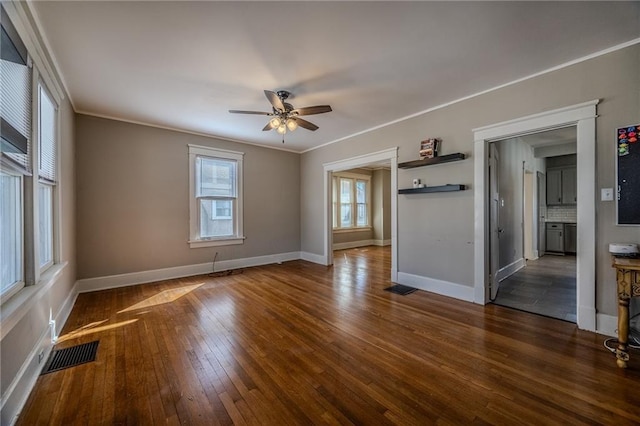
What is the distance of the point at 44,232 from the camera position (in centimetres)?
270

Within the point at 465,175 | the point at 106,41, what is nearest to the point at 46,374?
the point at 106,41

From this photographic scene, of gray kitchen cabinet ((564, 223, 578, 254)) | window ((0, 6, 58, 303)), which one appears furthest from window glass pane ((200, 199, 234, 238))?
gray kitchen cabinet ((564, 223, 578, 254))

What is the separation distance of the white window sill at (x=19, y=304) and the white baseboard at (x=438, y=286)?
13.9 ft

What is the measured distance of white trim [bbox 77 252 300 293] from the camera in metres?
4.18

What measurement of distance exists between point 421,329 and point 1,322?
10.2ft

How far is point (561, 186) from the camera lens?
7.05 m

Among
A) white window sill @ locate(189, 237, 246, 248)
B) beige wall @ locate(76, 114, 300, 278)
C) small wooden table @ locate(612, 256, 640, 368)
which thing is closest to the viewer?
small wooden table @ locate(612, 256, 640, 368)

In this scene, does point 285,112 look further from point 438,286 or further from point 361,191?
point 361,191

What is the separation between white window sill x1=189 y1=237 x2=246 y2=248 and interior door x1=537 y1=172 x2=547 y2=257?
24.2 ft

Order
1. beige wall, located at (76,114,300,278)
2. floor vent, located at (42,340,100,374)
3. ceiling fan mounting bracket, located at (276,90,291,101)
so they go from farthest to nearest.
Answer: beige wall, located at (76,114,300,278) → ceiling fan mounting bracket, located at (276,90,291,101) → floor vent, located at (42,340,100,374)

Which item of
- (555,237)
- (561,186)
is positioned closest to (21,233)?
(555,237)

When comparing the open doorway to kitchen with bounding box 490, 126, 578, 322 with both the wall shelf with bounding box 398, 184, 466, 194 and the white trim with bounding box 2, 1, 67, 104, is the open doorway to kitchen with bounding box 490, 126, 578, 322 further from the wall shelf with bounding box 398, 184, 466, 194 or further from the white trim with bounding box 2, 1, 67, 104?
the white trim with bounding box 2, 1, 67, 104

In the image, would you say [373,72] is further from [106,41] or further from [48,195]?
[48,195]

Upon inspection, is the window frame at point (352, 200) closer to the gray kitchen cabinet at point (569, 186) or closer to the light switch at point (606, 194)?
the gray kitchen cabinet at point (569, 186)
